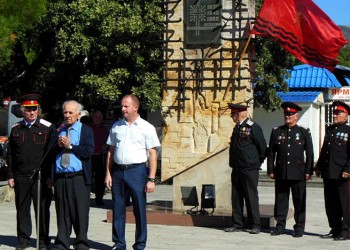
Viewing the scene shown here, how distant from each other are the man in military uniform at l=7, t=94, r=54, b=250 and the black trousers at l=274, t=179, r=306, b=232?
338cm

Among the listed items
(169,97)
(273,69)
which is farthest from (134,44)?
(169,97)

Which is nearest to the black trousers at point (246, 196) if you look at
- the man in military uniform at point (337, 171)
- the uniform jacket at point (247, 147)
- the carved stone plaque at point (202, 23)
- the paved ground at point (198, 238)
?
the uniform jacket at point (247, 147)

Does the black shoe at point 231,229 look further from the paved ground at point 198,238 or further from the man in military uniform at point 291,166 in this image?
the man in military uniform at point 291,166

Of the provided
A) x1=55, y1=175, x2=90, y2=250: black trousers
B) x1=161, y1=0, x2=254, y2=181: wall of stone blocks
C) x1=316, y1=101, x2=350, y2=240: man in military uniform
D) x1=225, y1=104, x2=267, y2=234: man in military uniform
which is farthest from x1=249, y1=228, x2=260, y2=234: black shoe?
x1=55, y1=175, x2=90, y2=250: black trousers

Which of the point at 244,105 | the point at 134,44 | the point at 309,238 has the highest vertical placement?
the point at 134,44

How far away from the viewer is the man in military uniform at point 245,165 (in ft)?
39.2

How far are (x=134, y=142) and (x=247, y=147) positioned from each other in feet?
8.36

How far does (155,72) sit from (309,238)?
46.0 ft

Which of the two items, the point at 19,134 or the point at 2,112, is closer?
the point at 19,134

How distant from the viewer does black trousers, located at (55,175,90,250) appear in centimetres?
991

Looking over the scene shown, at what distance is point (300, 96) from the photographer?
102 ft

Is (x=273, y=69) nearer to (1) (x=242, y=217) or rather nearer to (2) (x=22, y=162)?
(1) (x=242, y=217)

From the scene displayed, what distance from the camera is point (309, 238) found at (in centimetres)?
1163

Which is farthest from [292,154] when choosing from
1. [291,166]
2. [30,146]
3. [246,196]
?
[30,146]
